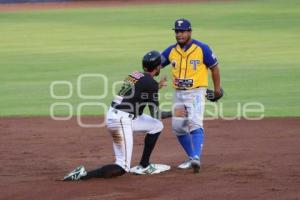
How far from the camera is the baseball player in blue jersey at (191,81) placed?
8.52 m

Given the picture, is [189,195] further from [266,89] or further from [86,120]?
[266,89]

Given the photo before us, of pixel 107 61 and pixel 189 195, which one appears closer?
pixel 189 195

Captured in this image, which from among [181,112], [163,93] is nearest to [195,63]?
[181,112]

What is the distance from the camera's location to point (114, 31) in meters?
26.1

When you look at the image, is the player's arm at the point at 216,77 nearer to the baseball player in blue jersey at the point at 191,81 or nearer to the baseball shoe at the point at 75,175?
the baseball player in blue jersey at the point at 191,81

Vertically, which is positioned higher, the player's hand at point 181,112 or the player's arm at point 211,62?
the player's arm at point 211,62

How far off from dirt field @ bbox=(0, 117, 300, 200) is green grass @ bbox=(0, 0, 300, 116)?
5.02 feet

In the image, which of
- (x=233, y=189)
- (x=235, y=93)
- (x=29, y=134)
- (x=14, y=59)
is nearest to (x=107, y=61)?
(x=14, y=59)

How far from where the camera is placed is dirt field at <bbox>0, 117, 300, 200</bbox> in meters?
7.39

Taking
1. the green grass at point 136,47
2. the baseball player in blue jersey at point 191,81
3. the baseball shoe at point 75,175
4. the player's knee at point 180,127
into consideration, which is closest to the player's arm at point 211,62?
the baseball player in blue jersey at point 191,81

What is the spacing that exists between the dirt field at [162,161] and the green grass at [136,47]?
1529 millimetres

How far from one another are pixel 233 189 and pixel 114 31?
19.0 metres

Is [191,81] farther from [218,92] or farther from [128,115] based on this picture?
[128,115]

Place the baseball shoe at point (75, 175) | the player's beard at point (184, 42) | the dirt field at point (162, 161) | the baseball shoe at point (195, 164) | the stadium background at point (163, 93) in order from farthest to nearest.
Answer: the player's beard at point (184, 42), the baseball shoe at point (195, 164), the baseball shoe at point (75, 175), the stadium background at point (163, 93), the dirt field at point (162, 161)
